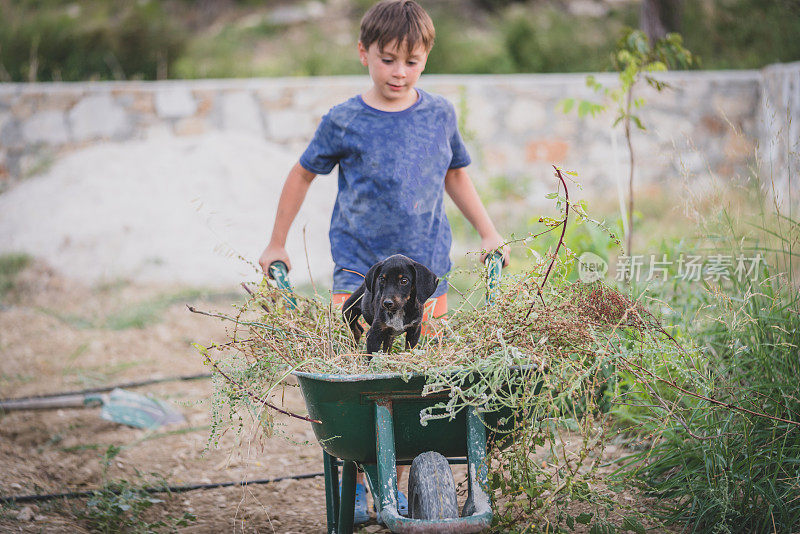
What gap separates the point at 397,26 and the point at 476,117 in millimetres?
5703

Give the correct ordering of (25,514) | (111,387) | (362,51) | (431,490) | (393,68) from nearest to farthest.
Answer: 1. (431,490)
2. (393,68)
3. (362,51)
4. (25,514)
5. (111,387)

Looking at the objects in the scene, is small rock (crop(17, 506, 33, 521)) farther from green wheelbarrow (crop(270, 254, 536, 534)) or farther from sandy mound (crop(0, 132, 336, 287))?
sandy mound (crop(0, 132, 336, 287))

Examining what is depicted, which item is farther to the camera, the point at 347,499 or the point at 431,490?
the point at 347,499

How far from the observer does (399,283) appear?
2031mm

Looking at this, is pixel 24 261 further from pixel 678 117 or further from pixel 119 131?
pixel 678 117

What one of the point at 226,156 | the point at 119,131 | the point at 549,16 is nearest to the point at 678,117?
the point at 549,16

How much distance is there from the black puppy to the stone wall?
5810 mm

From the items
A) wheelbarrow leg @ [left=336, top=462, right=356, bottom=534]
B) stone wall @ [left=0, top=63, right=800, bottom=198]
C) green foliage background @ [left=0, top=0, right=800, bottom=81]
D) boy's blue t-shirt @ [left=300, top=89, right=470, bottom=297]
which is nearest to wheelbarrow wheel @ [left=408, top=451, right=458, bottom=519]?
wheelbarrow leg @ [left=336, top=462, right=356, bottom=534]

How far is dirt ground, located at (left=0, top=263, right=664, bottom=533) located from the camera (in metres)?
2.97

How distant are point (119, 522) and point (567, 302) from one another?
189 cm

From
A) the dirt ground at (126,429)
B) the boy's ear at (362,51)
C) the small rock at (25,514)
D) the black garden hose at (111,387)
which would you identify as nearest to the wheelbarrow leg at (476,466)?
the dirt ground at (126,429)

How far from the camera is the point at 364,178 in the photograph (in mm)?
2611

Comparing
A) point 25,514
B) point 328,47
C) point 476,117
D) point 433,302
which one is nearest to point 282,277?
point 433,302

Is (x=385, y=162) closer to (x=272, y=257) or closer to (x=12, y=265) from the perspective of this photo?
(x=272, y=257)
